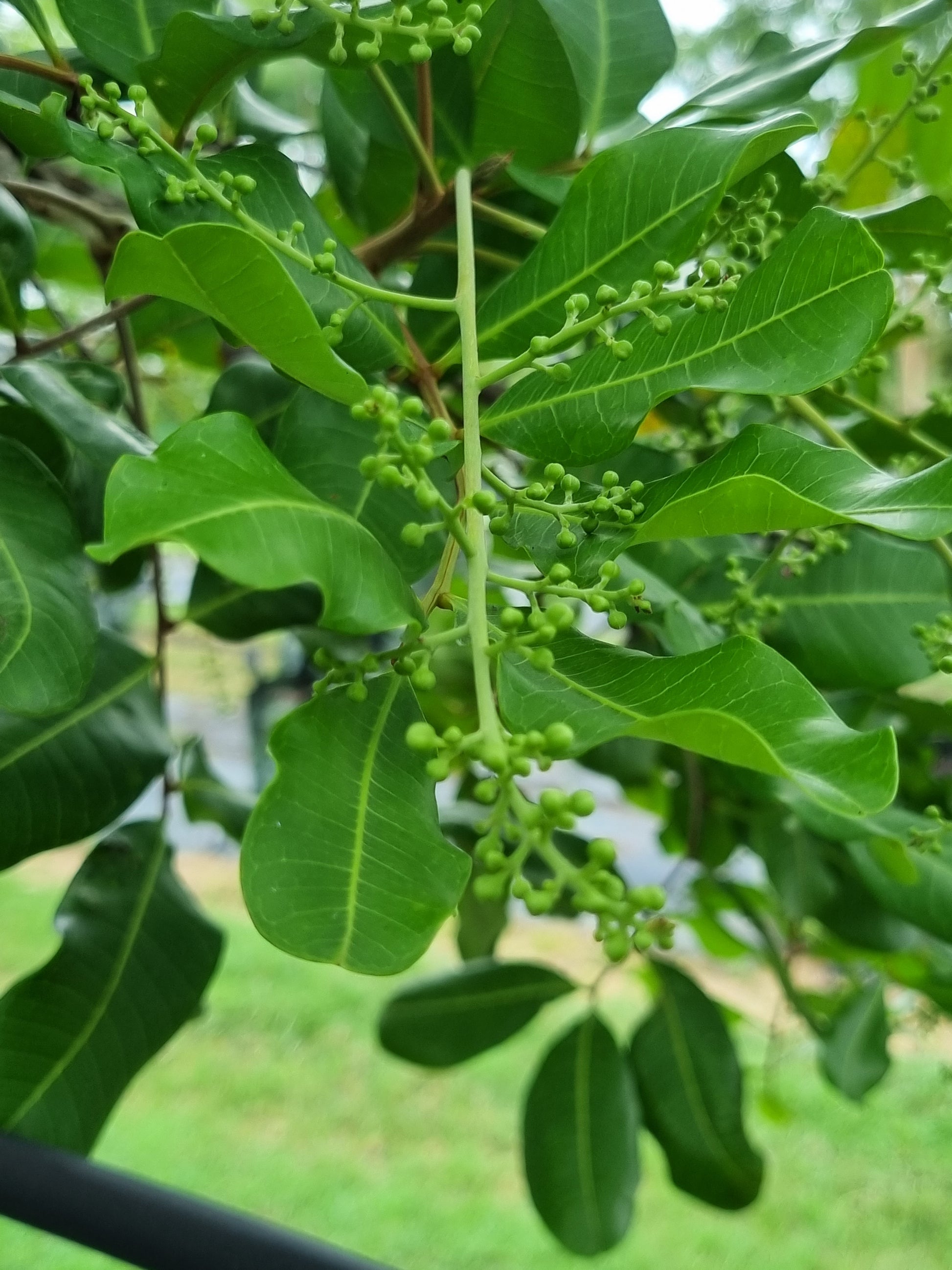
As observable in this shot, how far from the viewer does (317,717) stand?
32cm

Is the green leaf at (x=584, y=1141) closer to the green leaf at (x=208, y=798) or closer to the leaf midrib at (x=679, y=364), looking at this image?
the green leaf at (x=208, y=798)

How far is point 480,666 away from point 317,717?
8cm

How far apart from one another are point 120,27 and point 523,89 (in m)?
0.17

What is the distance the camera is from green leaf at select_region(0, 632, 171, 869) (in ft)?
1.46

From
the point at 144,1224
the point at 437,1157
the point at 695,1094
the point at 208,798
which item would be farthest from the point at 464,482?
the point at 437,1157

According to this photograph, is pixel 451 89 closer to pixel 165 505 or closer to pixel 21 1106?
pixel 165 505

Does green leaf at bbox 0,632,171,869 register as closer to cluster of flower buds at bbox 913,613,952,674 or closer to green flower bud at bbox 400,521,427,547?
green flower bud at bbox 400,521,427,547

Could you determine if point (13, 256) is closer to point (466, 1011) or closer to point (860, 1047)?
point (466, 1011)

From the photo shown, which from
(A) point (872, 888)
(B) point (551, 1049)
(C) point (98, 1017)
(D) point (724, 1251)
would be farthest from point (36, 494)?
(D) point (724, 1251)

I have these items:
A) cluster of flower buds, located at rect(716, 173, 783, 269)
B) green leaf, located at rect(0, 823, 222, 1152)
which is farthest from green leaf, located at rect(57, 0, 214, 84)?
green leaf, located at rect(0, 823, 222, 1152)

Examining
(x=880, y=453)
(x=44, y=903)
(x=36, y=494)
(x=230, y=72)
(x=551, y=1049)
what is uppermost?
(x=230, y=72)

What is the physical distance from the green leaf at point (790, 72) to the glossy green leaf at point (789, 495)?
194 millimetres

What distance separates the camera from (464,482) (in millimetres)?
338

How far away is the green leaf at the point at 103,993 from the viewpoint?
458 mm
